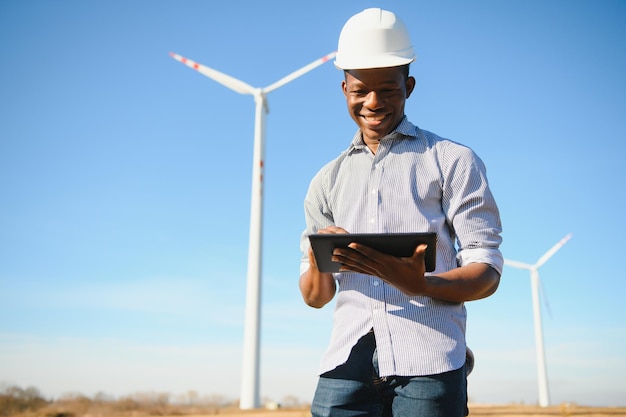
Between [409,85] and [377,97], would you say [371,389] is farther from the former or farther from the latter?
[409,85]

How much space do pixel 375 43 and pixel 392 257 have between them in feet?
4.29

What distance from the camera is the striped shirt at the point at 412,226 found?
335cm

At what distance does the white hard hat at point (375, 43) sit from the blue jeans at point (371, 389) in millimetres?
1509

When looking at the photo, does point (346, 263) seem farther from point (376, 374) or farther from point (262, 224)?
point (262, 224)

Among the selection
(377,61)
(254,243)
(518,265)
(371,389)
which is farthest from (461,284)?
(518,265)

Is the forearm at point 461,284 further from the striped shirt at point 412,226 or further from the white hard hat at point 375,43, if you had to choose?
the white hard hat at point 375,43

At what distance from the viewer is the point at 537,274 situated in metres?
35.8

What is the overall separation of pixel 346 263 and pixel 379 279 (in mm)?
365

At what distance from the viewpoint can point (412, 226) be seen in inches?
140

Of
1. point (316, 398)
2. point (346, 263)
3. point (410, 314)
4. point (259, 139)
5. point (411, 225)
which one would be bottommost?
point (316, 398)

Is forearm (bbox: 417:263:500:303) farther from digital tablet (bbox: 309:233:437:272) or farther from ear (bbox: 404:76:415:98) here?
ear (bbox: 404:76:415:98)

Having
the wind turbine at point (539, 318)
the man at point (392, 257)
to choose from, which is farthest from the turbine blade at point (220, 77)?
the man at point (392, 257)

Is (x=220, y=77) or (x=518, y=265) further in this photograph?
(x=518, y=265)

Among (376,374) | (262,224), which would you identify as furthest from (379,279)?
(262,224)
